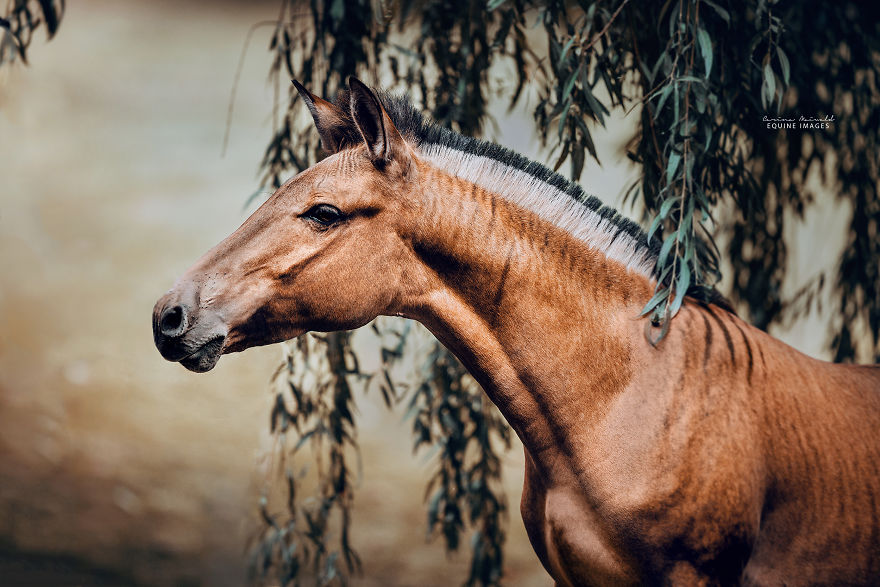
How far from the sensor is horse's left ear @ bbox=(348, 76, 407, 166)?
1.66 m

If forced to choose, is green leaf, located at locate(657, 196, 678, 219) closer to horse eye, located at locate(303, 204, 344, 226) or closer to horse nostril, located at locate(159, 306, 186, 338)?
horse eye, located at locate(303, 204, 344, 226)

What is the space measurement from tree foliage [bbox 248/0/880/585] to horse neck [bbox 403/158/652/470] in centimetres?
38

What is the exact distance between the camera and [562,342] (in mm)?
1736

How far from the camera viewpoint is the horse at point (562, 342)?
5.40ft

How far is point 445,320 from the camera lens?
68.2 inches

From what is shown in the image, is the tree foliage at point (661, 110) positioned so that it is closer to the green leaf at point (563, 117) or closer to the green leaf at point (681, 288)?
the green leaf at point (563, 117)

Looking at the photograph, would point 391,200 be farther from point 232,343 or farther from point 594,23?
point 594,23

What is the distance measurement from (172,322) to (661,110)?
1446 mm

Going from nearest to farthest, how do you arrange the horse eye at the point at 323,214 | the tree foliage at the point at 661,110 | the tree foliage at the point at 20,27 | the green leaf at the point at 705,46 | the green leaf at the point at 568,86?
the horse eye at the point at 323,214
the green leaf at the point at 705,46
the green leaf at the point at 568,86
the tree foliage at the point at 661,110
the tree foliage at the point at 20,27

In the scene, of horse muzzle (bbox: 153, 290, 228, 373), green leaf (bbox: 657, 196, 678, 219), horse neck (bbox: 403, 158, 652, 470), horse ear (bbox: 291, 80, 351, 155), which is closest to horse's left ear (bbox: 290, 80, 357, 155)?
horse ear (bbox: 291, 80, 351, 155)

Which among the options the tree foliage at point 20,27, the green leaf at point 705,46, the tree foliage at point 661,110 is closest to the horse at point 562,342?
the tree foliage at point 661,110

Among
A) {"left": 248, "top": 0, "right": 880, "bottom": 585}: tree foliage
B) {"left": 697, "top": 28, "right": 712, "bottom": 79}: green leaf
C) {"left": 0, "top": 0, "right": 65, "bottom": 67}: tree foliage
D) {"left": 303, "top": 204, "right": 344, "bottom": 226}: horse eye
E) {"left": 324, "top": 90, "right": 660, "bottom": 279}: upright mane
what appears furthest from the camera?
{"left": 0, "top": 0, "right": 65, "bottom": 67}: tree foliage

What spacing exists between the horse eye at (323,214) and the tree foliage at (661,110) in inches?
28.4

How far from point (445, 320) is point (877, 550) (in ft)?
4.02
